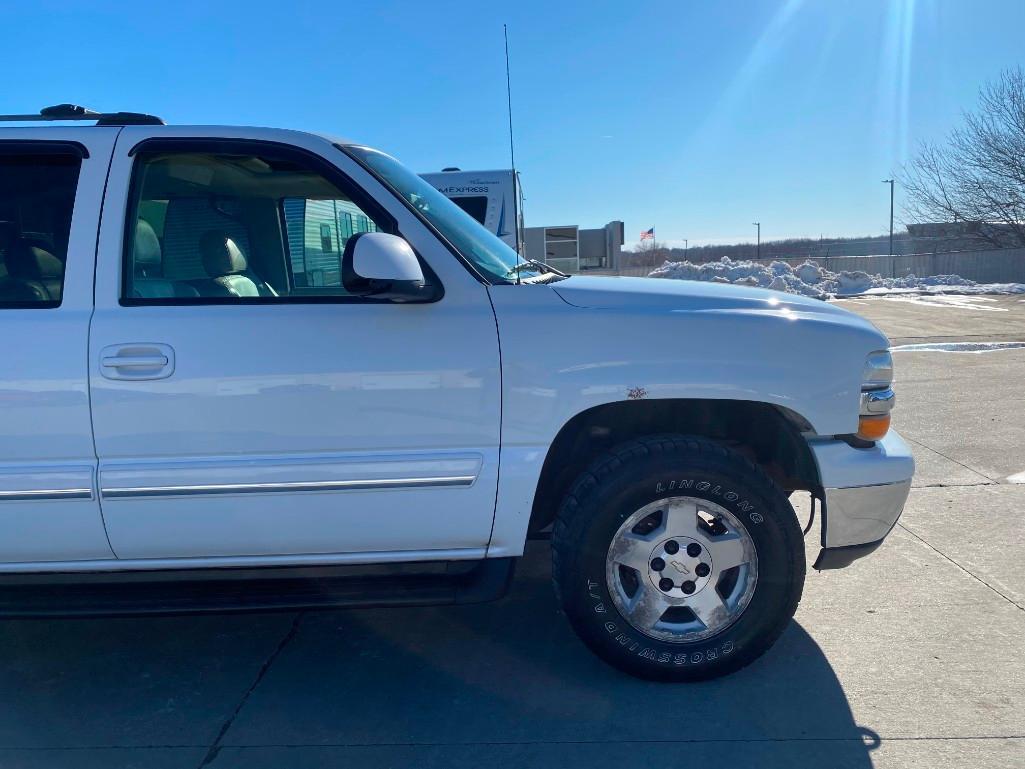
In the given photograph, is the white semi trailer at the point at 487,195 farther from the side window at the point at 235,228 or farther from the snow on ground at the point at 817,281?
the snow on ground at the point at 817,281

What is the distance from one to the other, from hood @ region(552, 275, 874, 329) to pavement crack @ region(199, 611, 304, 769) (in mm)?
1668

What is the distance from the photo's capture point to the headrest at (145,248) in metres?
3.10

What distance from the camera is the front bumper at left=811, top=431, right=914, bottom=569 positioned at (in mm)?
3115

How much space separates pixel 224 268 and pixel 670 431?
1904mm

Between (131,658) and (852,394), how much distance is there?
321 centimetres

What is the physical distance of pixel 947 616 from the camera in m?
3.74

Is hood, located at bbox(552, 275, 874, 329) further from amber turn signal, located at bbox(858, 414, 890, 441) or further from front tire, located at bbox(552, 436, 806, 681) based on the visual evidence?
front tire, located at bbox(552, 436, 806, 681)

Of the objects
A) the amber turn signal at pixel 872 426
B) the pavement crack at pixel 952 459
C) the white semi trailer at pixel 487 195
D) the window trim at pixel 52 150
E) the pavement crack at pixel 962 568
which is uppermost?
the white semi trailer at pixel 487 195

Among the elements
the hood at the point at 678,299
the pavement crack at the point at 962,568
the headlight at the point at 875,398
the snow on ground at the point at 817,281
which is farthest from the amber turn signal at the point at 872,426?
the snow on ground at the point at 817,281

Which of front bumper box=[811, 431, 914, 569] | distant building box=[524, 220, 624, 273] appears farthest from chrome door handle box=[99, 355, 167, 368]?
distant building box=[524, 220, 624, 273]

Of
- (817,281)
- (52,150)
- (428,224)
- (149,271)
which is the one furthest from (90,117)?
(817,281)

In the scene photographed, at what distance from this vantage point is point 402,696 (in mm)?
3225

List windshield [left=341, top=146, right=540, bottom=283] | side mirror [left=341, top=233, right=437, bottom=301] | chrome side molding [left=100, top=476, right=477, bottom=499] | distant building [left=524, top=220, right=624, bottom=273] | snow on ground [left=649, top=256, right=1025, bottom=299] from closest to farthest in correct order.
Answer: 1. side mirror [left=341, top=233, right=437, bottom=301]
2. chrome side molding [left=100, top=476, right=477, bottom=499]
3. windshield [left=341, top=146, right=540, bottom=283]
4. distant building [left=524, top=220, right=624, bottom=273]
5. snow on ground [left=649, top=256, right=1025, bottom=299]

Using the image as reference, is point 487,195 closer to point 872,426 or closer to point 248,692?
point 872,426
